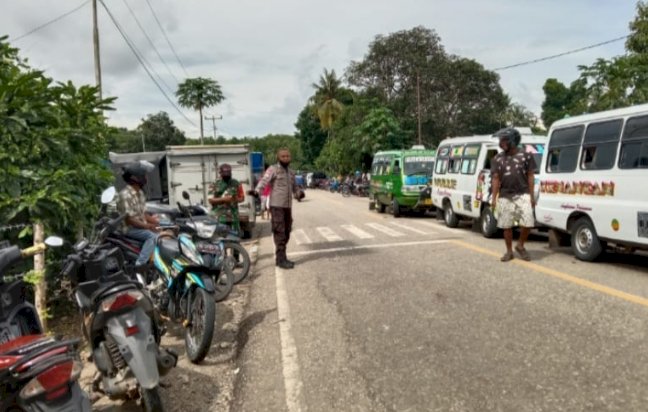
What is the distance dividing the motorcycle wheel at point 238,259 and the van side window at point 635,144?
18.2 feet

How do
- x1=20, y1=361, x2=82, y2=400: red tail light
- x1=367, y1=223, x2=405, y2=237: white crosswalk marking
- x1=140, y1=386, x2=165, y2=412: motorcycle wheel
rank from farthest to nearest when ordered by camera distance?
x1=367, y1=223, x2=405, y2=237: white crosswalk marking → x1=140, y1=386, x2=165, y2=412: motorcycle wheel → x1=20, y1=361, x2=82, y2=400: red tail light

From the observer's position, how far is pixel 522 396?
12.0ft

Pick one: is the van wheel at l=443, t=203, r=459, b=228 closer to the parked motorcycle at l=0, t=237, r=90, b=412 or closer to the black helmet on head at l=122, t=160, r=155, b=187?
A: the black helmet on head at l=122, t=160, r=155, b=187

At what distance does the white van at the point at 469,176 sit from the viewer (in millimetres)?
11836

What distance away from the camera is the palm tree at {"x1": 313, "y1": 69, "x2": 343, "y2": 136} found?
176 ft

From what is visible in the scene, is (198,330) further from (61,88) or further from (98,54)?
(98,54)

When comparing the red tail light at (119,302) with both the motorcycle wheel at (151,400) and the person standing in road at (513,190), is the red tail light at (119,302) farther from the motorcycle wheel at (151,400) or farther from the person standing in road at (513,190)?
the person standing in road at (513,190)

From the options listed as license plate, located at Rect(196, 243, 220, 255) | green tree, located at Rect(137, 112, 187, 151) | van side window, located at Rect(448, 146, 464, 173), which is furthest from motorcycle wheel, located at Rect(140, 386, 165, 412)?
green tree, located at Rect(137, 112, 187, 151)

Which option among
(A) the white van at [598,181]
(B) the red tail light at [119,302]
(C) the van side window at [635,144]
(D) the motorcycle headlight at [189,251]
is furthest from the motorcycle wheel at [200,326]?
(C) the van side window at [635,144]

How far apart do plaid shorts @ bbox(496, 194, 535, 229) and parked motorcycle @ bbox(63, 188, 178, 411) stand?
612 centimetres

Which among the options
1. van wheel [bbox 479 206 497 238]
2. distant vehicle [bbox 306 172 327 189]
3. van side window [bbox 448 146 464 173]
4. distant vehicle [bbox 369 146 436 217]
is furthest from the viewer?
distant vehicle [bbox 306 172 327 189]

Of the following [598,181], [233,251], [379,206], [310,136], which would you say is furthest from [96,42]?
[310,136]

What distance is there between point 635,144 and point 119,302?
6.88 meters

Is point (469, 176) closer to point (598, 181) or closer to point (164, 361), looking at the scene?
point (598, 181)
